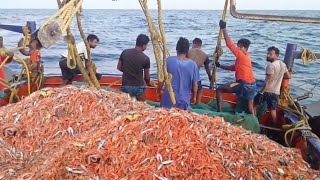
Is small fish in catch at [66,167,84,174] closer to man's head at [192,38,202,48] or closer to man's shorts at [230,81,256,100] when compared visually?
man's shorts at [230,81,256,100]

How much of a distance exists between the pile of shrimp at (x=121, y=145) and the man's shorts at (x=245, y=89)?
2601 mm

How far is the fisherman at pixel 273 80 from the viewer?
682 centimetres

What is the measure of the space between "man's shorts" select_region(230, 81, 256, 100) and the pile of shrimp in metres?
2.60

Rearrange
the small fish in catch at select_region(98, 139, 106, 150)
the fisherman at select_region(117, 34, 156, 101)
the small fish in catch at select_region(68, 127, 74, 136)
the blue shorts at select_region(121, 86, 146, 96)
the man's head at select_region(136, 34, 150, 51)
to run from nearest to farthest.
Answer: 1. the small fish in catch at select_region(98, 139, 106, 150)
2. the small fish in catch at select_region(68, 127, 74, 136)
3. the man's head at select_region(136, 34, 150, 51)
4. the fisherman at select_region(117, 34, 156, 101)
5. the blue shorts at select_region(121, 86, 146, 96)

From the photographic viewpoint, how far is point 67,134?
13.1 ft

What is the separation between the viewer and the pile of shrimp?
3.23m

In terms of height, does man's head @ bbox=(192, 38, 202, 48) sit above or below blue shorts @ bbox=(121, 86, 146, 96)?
above

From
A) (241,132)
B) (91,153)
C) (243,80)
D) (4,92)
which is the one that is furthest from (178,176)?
(4,92)

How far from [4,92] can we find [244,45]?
5051 mm

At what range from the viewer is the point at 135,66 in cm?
663

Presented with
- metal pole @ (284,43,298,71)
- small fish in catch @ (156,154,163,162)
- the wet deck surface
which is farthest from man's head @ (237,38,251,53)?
small fish in catch @ (156,154,163,162)

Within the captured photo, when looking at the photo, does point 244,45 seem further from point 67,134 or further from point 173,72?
point 67,134

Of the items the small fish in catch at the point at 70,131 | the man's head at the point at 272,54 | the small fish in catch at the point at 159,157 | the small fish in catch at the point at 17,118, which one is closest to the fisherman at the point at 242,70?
the man's head at the point at 272,54

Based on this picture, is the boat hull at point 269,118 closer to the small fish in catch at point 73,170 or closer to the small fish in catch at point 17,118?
the small fish in catch at point 17,118
